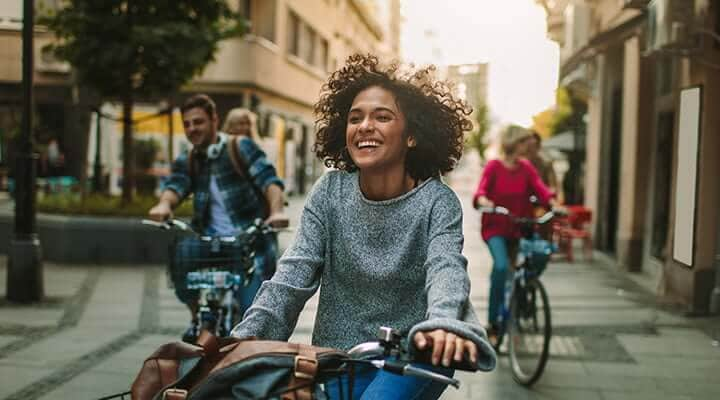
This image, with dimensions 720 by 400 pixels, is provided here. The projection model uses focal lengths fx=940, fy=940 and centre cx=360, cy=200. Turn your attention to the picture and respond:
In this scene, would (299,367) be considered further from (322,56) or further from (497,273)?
(322,56)

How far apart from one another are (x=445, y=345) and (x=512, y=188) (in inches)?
214

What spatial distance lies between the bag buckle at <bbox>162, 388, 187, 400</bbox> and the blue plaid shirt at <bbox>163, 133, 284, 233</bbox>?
399cm

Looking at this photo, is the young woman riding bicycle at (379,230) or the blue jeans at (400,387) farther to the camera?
the young woman riding bicycle at (379,230)

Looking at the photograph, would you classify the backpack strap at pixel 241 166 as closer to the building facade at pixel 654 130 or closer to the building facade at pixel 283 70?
the building facade at pixel 654 130

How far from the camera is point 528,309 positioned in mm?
6680

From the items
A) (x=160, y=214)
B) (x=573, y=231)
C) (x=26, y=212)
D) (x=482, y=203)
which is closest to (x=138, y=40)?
(x=26, y=212)

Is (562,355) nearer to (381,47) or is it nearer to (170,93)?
(170,93)

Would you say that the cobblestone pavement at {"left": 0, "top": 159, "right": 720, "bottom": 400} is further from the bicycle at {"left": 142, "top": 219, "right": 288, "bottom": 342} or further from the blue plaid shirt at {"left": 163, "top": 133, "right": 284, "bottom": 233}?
the blue plaid shirt at {"left": 163, "top": 133, "right": 284, "bottom": 233}

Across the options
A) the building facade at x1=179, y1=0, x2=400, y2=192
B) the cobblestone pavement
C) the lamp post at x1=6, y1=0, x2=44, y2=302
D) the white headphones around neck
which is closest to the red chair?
the cobblestone pavement

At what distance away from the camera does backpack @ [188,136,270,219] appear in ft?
19.4

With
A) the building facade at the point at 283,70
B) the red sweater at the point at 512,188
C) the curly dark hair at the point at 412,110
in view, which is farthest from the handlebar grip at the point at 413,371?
the building facade at the point at 283,70

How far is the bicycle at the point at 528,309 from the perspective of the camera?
20.4ft

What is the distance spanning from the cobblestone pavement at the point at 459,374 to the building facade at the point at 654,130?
0.83 metres

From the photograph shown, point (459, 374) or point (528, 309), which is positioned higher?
point (528, 309)
